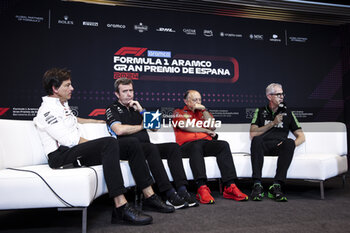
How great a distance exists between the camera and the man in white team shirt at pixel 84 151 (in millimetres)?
1880

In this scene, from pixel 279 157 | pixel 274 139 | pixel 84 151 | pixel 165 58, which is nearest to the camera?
pixel 84 151

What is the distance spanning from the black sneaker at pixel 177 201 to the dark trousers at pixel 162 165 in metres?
0.08

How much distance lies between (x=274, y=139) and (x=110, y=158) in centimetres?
179

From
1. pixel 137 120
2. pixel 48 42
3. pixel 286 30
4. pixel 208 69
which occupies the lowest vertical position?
pixel 137 120

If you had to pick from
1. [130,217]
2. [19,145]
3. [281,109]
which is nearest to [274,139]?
[281,109]

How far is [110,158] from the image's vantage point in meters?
1.89

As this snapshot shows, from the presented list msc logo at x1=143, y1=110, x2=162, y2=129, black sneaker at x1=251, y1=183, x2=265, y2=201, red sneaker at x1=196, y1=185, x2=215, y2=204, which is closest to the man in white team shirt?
msc logo at x1=143, y1=110, x2=162, y2=129

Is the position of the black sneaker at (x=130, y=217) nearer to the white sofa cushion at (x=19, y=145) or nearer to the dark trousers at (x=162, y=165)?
the dark trousers at (x=162, y=165)

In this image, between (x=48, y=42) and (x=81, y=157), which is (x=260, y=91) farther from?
(x=81, y=157)

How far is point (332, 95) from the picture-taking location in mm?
5082

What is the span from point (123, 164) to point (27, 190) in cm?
73

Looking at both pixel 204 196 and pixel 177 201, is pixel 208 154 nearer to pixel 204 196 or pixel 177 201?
pixel 204 196

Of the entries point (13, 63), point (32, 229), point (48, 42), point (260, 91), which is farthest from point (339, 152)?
point (13, 63)

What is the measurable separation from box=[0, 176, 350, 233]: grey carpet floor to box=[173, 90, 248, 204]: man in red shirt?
0.13 m
